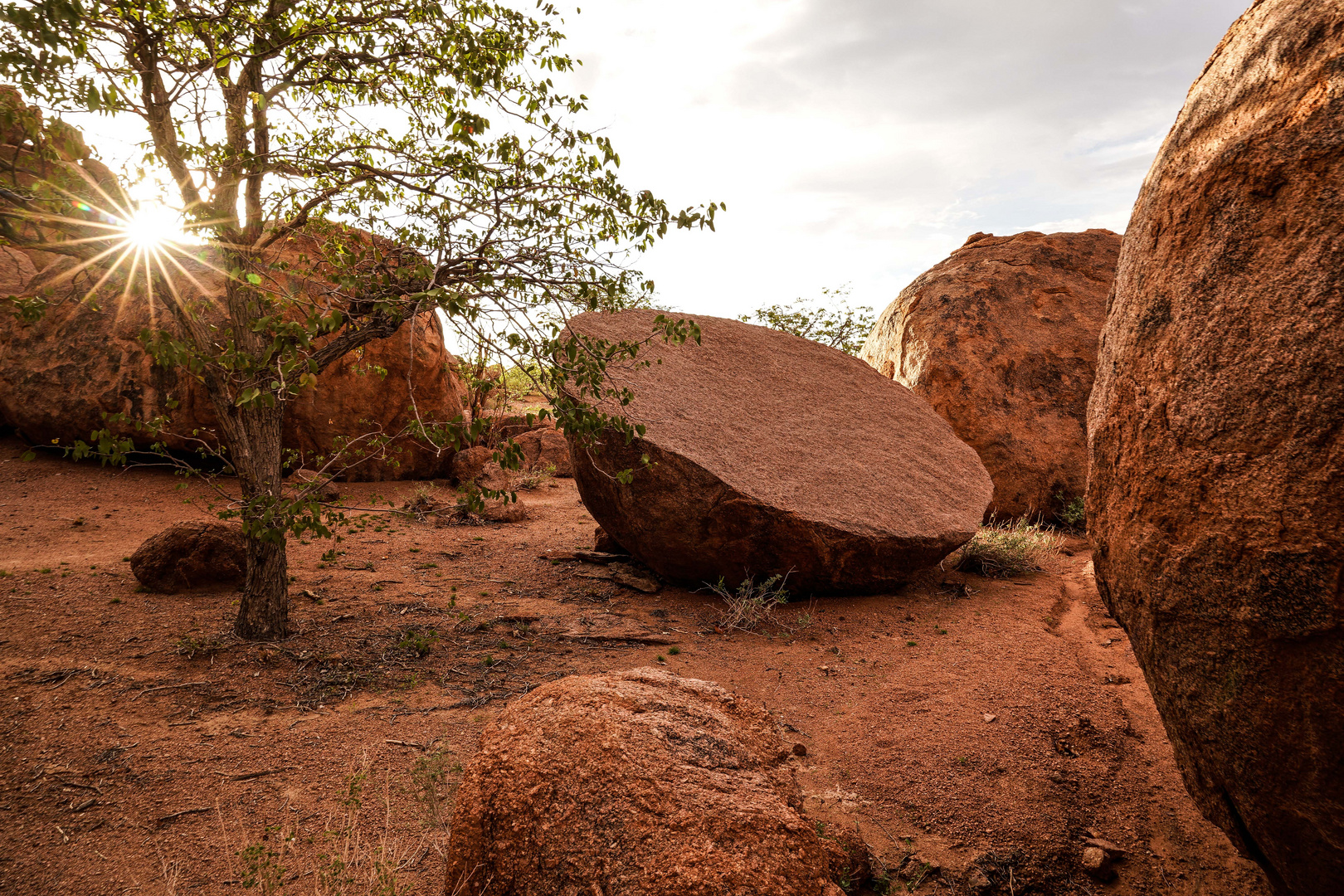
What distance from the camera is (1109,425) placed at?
2.23 meters

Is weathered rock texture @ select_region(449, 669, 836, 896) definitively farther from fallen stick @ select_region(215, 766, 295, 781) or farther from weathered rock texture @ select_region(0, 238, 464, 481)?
weathered rock texture @ select_region(0, 238, 464, 481)

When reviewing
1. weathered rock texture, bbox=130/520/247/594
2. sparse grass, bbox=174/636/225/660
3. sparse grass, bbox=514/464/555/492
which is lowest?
sparse grass, bbox=174/636/225/660

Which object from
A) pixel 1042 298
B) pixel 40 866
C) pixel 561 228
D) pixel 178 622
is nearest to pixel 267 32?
pixel 561 228

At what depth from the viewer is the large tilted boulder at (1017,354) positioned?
8.18 m

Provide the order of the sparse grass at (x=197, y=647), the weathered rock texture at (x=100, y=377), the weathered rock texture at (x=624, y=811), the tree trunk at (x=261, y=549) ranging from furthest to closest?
1. the weathered rock texture at (x=100, y=377)
2. the tree trunk at (x=261, y=549)
3. the sparse grass at (x=197, y=647)
4. the weathered rock texture at (x=624, y=811)

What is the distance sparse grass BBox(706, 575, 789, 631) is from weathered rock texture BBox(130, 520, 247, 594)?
137 inches

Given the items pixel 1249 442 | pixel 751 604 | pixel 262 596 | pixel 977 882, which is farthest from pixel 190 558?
pixel 1249 442

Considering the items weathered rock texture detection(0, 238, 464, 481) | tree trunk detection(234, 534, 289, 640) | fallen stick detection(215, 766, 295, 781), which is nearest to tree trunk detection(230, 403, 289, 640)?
tree trunk detection(234, 534, 289, 640)

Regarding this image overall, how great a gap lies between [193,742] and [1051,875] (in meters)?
3.63

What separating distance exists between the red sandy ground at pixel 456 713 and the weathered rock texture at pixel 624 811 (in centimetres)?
64

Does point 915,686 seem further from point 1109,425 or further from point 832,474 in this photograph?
point 1109,425

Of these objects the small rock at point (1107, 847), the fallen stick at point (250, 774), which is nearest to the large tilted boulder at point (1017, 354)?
the small rock at point (1107, 847)

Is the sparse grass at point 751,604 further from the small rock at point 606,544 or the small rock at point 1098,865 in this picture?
the small rock at point 1098,865

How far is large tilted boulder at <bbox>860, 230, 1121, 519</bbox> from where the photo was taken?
26.8 feet
